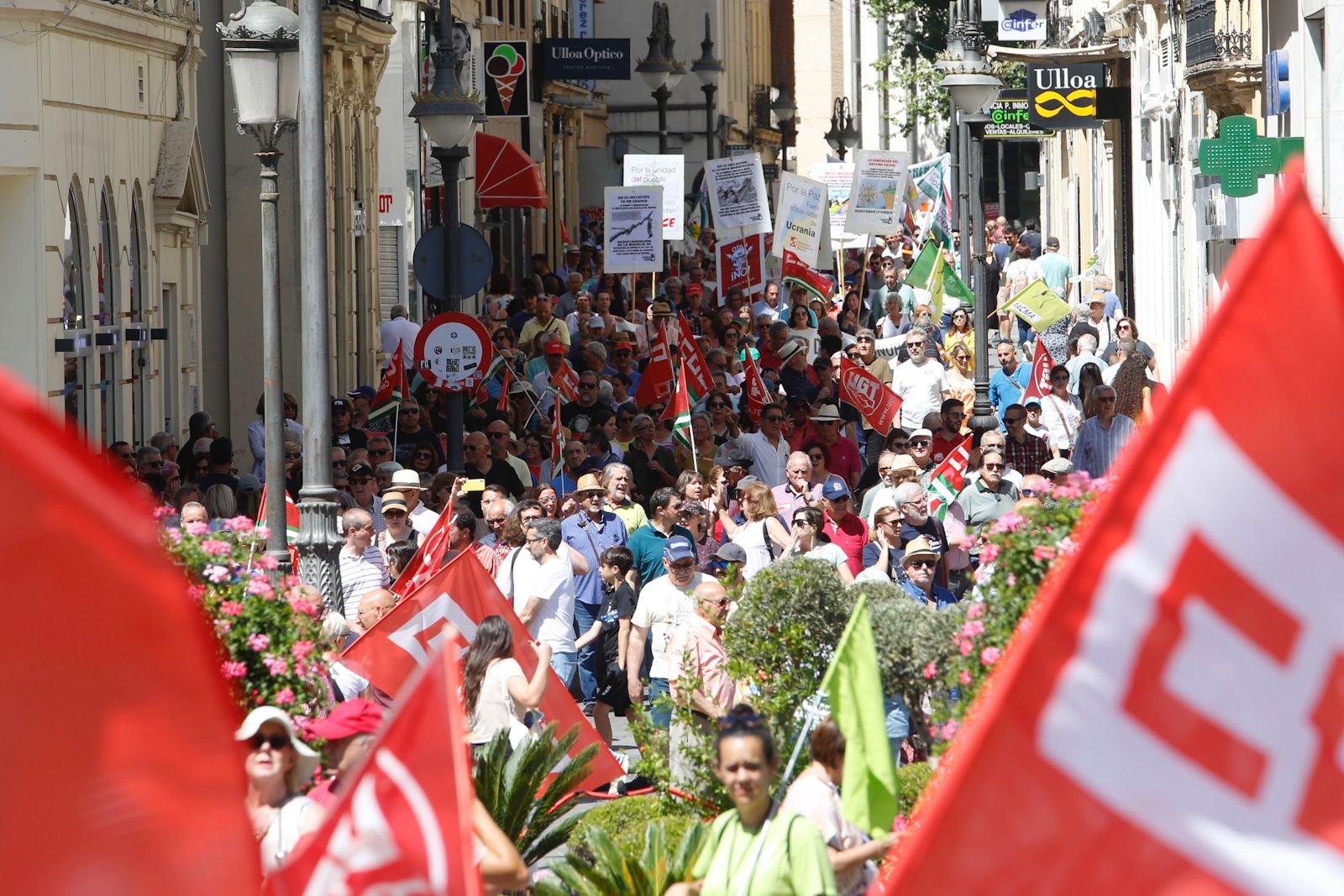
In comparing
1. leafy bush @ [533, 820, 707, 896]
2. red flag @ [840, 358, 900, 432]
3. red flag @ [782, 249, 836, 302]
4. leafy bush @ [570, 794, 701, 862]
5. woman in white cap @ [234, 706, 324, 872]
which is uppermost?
red flag @ [782, 249, 836, 302]

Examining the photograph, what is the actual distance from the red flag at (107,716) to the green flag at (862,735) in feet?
10.5

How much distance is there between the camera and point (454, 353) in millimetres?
17016

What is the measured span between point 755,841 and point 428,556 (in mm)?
6579

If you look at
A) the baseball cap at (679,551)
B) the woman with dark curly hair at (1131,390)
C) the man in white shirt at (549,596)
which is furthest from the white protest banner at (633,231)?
the baseball cap at (679,551)

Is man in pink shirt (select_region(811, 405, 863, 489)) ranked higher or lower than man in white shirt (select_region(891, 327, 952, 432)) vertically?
lower

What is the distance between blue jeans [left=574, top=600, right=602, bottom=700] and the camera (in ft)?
42.8

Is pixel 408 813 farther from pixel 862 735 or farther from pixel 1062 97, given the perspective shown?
pixel 1062 97

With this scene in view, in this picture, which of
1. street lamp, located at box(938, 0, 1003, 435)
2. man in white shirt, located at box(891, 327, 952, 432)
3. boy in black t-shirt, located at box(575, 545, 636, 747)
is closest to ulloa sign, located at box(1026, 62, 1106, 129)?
street lamp, located at box(938, 0, 1003, 435)

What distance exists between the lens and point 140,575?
139 inches

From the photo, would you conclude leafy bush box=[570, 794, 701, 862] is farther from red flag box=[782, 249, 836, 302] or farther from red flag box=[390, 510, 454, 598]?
red flag box=[782, 249, 836, 302]

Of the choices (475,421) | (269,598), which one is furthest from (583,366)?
(269,598)

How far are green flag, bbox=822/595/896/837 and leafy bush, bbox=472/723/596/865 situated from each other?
2.28 m

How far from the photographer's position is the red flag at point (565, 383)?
66.0ft

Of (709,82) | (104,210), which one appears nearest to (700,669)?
(104,210)
